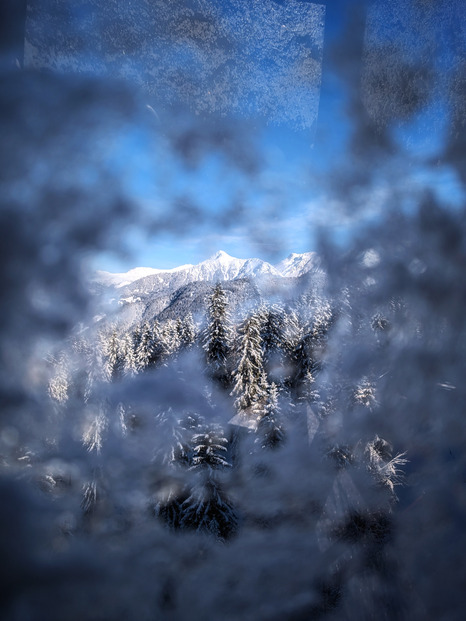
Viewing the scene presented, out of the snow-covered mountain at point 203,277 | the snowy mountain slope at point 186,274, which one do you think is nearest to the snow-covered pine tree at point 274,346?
the snow-covered mountain at point 203,277

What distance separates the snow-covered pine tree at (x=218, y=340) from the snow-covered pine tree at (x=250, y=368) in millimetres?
546

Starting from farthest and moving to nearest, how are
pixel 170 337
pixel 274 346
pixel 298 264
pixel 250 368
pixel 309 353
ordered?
pixel 170 337 < pixel 274 346 < pixel 250 368 < pixel 309 353 < pixel 298 264

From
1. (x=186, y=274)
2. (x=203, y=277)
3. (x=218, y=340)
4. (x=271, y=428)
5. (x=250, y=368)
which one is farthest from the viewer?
(x=218, y=340)

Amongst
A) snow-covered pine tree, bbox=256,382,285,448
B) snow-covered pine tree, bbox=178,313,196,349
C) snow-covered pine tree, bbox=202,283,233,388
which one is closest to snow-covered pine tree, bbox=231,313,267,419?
snow-covered pine tree, bbox=202,283,233,388

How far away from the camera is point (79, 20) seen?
340 cm

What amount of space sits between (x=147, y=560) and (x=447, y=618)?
349cm

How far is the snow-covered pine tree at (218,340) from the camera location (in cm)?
1158

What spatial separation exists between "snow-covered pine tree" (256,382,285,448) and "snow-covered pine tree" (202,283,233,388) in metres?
3.28

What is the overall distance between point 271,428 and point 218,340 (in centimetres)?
508

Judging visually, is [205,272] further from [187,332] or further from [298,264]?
[187,332]

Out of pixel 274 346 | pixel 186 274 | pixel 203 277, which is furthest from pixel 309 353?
pixel 186 274

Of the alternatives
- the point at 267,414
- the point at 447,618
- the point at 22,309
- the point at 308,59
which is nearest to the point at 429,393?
Result: the point at 447,618

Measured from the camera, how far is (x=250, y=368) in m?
11.5

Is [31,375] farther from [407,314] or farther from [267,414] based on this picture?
[267,414]
